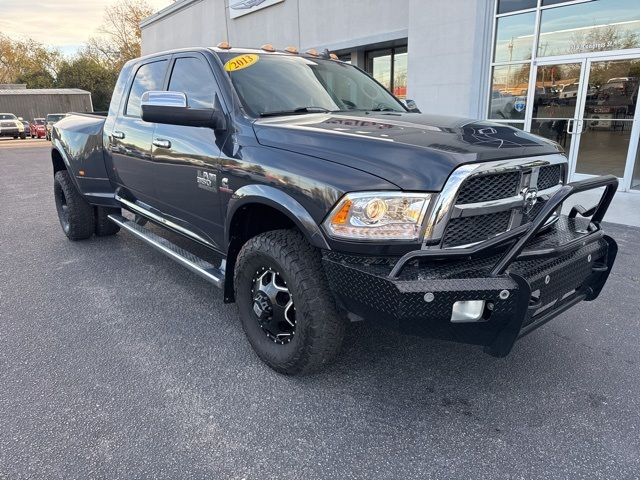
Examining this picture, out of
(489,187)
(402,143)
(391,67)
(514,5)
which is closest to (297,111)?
(402,143)

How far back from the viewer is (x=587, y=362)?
9.84 ft

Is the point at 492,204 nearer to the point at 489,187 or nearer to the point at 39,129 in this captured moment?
the point at 489,187

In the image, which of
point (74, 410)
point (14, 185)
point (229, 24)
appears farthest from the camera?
point (229, 24)

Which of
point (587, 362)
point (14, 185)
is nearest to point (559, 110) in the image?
point (587, 362)

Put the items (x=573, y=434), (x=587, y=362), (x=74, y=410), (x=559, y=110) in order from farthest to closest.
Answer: (x=559, y=110), (x=587, y=362), (x=74, y=410), (x=573, y=434)

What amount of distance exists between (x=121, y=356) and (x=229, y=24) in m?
18.3

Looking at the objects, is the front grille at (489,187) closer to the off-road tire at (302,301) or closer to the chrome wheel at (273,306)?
the off-road tire at (302,301)

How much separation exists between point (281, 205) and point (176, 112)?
2.99ft

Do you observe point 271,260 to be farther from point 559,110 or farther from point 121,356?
point 559,110

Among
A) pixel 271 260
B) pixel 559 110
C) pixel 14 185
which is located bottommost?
pixel 14 185

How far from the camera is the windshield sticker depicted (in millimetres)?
3262

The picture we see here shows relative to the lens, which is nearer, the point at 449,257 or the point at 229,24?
the point at 449,257

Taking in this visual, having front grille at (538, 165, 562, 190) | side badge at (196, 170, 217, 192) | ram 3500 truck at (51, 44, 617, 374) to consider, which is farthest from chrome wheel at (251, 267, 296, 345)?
front grille at (538, 165, 562, 190)

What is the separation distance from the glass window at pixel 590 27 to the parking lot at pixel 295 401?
6.34 meters
